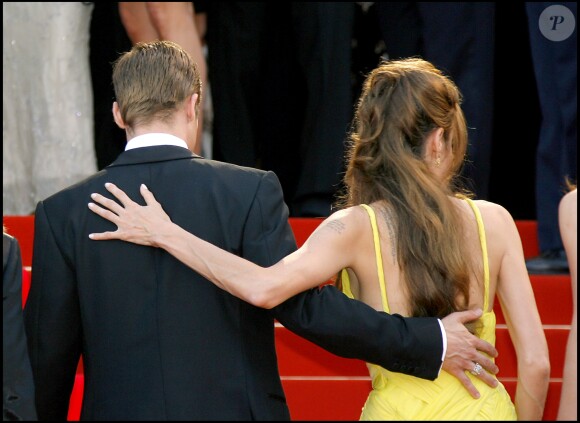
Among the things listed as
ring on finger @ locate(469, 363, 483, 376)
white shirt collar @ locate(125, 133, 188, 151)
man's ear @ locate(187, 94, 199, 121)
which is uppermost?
man's ear @ locate(187, 94, 199, 121)

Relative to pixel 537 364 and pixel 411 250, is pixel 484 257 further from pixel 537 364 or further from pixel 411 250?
pixel 537 364

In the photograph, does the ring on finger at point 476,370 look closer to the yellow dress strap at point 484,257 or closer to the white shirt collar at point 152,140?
the yellow dress strap at point 484,257

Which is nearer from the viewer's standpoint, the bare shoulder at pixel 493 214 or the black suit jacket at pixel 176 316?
the black suit jacket at pixel 176 316

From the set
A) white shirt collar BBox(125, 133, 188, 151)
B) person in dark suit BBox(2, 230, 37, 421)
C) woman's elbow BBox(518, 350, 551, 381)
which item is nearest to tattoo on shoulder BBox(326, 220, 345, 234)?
white shirt collar BBox(125, 133, 188, 151)

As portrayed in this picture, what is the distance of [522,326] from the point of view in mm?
2924

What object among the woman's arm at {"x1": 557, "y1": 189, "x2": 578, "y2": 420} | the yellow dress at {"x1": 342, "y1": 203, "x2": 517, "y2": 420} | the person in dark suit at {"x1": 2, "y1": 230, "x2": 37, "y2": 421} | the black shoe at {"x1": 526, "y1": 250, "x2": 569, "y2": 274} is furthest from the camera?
the black shoe at {"x1": 526, "y1": 250, "x2": 569, "y2": 274}

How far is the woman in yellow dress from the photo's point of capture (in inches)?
110

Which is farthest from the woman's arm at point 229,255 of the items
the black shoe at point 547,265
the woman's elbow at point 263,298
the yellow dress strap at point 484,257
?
the black shoe at point 547,265

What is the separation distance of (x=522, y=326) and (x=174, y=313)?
89cm

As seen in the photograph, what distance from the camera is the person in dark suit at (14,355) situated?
8.34ft

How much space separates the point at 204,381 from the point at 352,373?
1238 mm

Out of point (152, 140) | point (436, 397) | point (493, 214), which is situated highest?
point (152, 140)

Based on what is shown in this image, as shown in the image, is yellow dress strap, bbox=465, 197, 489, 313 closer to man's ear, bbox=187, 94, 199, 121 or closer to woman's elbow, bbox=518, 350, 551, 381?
woman's elbow, bbox=518, 350, 551, 381

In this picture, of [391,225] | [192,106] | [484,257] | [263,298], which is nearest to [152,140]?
[192,106]
